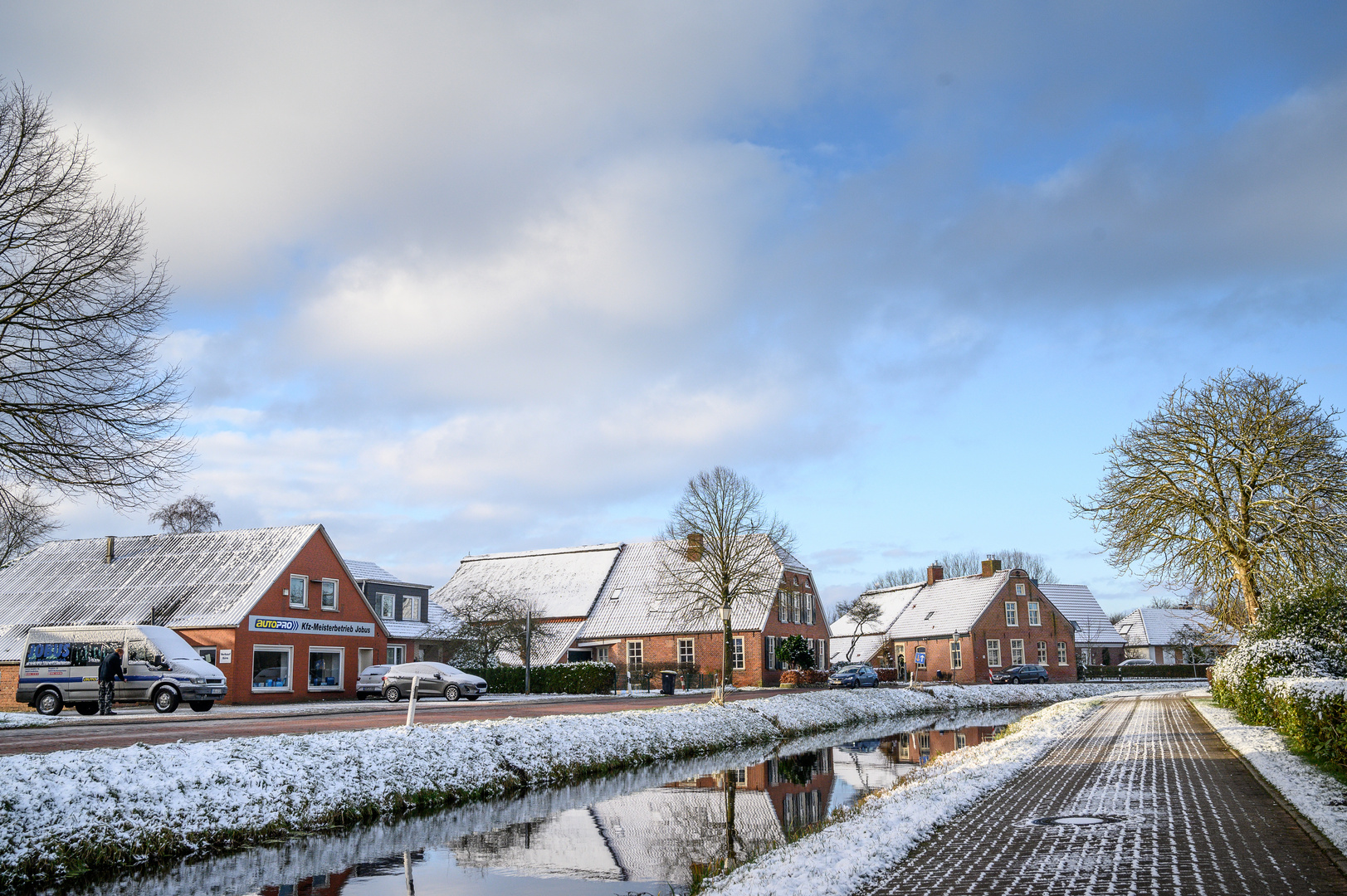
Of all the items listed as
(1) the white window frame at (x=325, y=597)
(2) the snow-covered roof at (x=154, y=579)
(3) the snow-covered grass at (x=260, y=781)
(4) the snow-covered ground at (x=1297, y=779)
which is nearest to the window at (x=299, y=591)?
(1) the white window frame at (x=325, y=597)

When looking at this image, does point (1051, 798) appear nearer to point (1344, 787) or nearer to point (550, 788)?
point (1344, 787)

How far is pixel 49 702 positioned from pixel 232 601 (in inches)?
341

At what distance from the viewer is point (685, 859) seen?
10.0 m

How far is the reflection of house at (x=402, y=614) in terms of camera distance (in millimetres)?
45938

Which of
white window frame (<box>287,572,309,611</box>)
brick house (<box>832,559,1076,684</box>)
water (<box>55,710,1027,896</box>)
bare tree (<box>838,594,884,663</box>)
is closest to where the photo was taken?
water (<box>55,710,1027,896</box>)

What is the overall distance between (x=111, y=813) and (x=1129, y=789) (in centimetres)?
1201

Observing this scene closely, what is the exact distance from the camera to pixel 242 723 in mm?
20938

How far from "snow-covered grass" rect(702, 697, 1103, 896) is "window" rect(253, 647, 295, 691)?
2745 centimetres

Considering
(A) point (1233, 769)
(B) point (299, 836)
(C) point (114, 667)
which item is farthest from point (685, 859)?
(C) point (114, 667)

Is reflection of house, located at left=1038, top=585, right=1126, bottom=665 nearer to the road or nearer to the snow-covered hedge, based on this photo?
the road

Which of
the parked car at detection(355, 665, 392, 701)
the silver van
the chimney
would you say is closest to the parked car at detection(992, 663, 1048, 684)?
the chimney

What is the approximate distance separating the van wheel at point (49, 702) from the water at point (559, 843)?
19605 millimetres

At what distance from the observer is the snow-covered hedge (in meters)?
12.1

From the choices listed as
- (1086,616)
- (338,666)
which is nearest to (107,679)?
(338,666)
